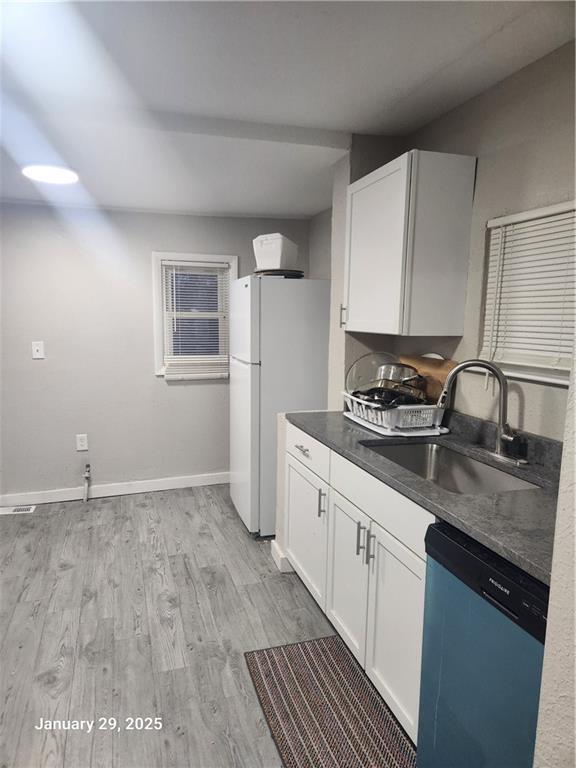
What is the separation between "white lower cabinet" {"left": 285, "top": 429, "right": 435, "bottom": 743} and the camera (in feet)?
4.91

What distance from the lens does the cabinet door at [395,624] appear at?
1.48 meters

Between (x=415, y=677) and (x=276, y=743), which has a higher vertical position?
(x=415, y=677)

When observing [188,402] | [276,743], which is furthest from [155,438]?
[276,743]

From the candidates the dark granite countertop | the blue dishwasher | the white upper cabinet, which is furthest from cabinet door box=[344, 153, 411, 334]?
the blue dishwasher

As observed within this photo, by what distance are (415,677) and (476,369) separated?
3.81ft

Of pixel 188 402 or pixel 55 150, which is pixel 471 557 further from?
pixel 188 402

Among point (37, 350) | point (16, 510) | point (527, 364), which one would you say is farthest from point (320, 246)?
point (16, 510)

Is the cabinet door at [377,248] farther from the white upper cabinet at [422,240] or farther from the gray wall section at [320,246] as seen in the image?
the gray wall section at [320,246]

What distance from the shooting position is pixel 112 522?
3.39 metres

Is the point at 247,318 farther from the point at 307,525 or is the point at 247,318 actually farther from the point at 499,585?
the point at 499,585

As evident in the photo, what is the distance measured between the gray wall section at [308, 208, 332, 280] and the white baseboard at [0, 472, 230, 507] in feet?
6.03

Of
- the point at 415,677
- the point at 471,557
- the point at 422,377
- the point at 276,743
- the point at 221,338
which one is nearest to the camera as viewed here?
the point at 471,557

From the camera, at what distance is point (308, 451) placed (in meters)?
2.29

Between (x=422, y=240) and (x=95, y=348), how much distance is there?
266 cm
